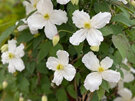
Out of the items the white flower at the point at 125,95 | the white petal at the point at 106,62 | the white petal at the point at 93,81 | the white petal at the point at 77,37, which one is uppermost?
the white petal at the point at 77,37

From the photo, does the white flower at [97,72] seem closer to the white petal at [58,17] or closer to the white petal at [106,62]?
the white petal at [106,62]

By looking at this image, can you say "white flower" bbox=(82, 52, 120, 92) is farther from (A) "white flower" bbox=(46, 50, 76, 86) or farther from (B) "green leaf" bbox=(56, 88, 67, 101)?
(B) "green leaf" bbox=(56, 88, 67, 101)

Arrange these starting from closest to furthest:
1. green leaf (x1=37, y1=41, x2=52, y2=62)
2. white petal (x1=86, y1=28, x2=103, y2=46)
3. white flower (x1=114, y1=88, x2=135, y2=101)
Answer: white petal (x1=86, y1=28, x2=103, y2=46)
green leaf (x1=37, y1=41, x2=52, y2=62)
white flower (x1=114, y1=88, x2=135, y2=101)

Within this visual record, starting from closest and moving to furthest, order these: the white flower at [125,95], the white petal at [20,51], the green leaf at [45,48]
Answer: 1. the green leaf at [45,48]
2. the white petal at [20,51]
3. the white flower at [125,95]

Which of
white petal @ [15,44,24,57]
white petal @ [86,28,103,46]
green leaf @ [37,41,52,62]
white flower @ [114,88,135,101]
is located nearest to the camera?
white petal @ [86,28,103,46]

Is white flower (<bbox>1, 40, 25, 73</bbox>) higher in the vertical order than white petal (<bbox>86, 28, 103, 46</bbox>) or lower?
Answer: lower

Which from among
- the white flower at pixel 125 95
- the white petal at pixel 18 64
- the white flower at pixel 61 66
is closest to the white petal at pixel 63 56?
the white flower at pixel 61 66

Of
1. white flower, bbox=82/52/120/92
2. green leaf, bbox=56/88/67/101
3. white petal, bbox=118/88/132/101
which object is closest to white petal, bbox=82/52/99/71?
white flower, bbox=82/52/120/92
